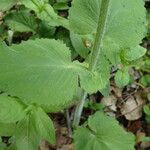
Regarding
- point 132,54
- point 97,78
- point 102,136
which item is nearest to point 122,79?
point 132,54

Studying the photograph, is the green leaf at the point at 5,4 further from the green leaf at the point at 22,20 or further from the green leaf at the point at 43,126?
the green leaf at the point at 43,126

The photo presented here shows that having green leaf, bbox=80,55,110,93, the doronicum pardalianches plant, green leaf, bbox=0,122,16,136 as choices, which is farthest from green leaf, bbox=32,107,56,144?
green leaf, bbox=80,55,110,93

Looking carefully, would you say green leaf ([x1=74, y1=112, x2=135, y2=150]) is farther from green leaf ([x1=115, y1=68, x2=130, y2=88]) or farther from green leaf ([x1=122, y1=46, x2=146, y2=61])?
green leaf ([x1=122, y1=46, x2=146, y2=61])

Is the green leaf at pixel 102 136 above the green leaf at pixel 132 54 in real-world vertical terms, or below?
below

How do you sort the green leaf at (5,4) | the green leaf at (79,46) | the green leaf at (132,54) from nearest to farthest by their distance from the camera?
the green leaf at (132,54), the green leaf at (79,46), the green leaf at (5,4)

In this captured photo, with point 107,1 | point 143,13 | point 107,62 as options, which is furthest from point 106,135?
point 107,1

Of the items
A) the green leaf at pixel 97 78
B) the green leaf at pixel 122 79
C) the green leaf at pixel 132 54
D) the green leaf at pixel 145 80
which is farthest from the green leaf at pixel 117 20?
the green leaf at pixel 145 80

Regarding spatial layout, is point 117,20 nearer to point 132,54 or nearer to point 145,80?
point 132,54
